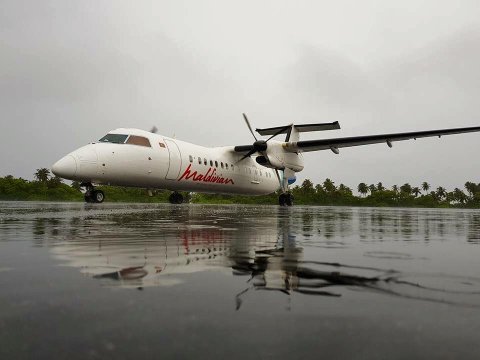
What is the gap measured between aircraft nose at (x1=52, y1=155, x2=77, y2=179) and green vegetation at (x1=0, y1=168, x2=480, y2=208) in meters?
7.88

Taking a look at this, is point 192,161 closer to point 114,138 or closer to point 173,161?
point 173,161

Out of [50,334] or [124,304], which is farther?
[124,304]

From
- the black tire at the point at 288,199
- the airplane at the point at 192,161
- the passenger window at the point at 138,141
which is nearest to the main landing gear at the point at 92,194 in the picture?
the airplane at the point at 192,161

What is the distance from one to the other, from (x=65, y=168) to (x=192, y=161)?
721 cm

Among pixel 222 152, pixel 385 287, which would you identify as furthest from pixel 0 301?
pixel 222 152

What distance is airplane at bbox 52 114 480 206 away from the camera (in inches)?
669

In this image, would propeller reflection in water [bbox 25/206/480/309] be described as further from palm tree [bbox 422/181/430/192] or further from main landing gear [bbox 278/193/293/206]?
palm tree [bbox 422/181/430/192]

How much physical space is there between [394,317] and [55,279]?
1.90m

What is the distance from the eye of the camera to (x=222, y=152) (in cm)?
2488

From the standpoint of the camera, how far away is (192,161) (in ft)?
70.6

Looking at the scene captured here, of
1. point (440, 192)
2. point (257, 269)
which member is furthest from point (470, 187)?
point (257, 269)

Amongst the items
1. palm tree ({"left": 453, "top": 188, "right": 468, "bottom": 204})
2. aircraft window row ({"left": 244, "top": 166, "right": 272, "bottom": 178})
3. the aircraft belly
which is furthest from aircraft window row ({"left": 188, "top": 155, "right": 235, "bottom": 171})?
palm tree ({"left": 453, "top": 188, "right": 468, "bottom": 204})

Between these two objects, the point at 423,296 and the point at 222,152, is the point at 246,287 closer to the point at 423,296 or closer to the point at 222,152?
the point at 423,296

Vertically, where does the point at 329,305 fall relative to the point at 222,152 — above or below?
below
